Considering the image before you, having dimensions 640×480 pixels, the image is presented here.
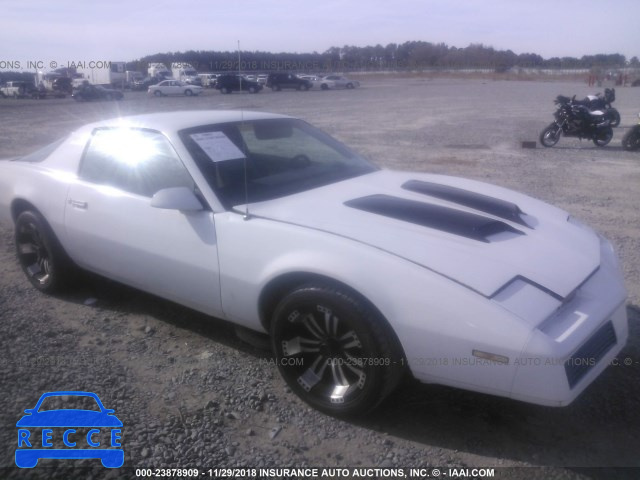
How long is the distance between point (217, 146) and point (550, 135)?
1060cm

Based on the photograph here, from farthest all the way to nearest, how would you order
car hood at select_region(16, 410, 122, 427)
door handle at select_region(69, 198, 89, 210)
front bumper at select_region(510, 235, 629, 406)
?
door handle at select_region(69, 198, 89, 210)
car hood at select_region(16, 410, 122, 427)
front bumper at select_region(510, 235, 629, 406)

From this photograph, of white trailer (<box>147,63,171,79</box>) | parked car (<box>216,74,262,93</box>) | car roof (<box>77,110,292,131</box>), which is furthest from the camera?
white trailer (<box>147,63,171,79</box>)

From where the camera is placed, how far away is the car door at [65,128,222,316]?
3.14 metres

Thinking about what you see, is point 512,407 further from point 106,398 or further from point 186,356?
point 106,398

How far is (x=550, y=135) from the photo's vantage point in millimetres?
12195

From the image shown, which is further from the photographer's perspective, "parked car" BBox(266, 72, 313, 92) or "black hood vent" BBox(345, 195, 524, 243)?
"parked car" BBox(266, 72, 313, 92)

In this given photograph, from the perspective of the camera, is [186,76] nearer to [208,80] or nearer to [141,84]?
[208,80]

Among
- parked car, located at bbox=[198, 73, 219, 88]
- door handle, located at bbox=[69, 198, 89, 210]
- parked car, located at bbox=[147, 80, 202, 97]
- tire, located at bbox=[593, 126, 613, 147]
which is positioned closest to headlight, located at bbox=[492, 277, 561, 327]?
door handle, located at bbox=[69, 198, 89, 210]

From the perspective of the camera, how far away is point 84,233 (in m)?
3.78

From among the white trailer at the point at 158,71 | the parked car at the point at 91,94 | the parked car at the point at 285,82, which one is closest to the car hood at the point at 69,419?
the parked car at the point at 91,94

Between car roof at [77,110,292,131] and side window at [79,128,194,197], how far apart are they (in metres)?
0.06

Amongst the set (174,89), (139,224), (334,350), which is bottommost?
(334,350)

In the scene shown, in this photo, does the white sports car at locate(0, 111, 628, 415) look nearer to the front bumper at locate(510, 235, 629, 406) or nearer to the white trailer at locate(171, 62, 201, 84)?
the front bumper at locate(510, 235, 629, 406)

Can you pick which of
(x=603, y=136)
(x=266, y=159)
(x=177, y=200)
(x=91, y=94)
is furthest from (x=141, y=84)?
(x=177, y=200)
